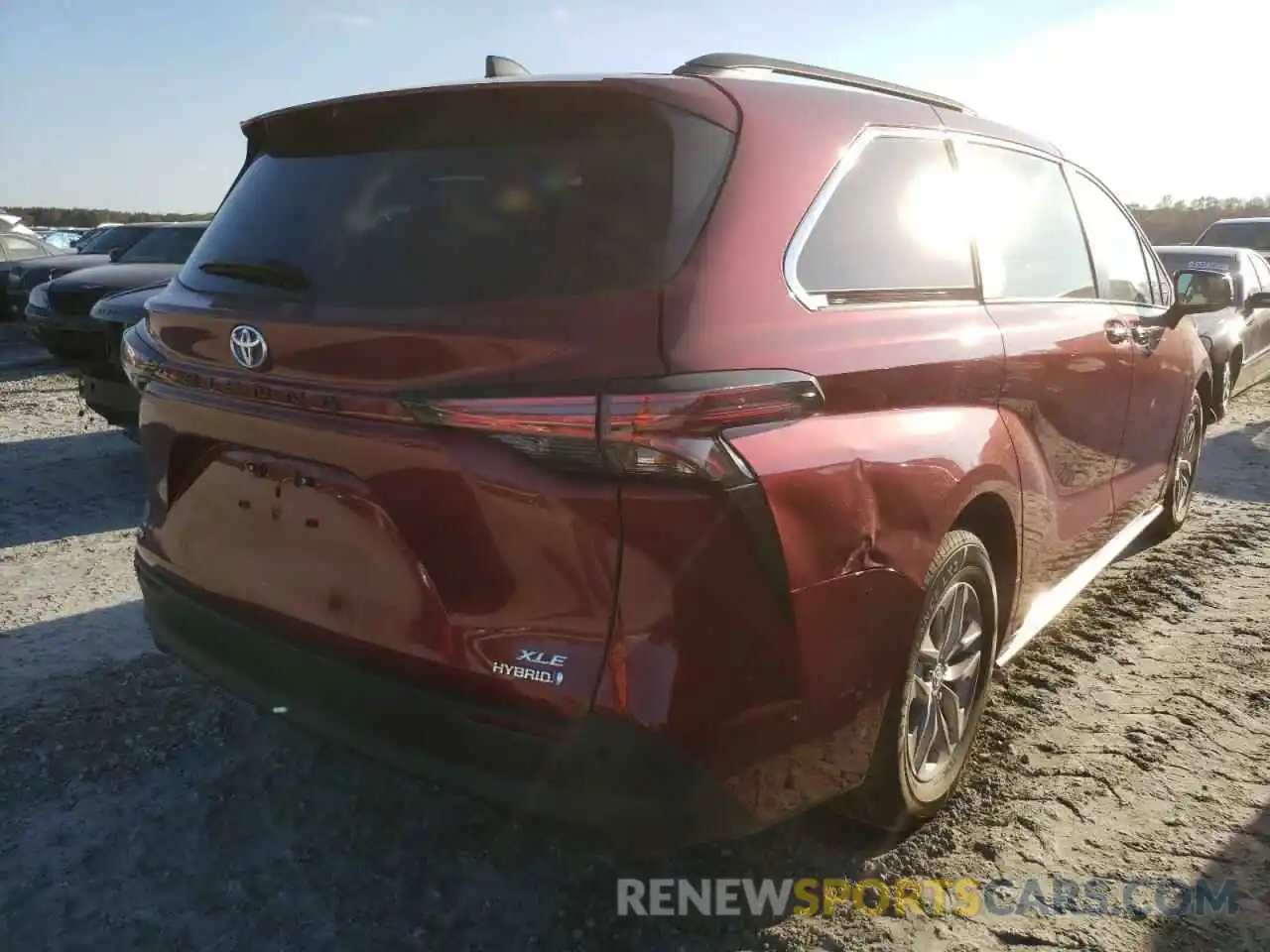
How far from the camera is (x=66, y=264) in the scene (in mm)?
12562

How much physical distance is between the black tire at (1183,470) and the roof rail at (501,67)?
11.8ft

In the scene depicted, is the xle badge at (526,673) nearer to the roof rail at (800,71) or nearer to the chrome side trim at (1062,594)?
the roof rail at (800,71)

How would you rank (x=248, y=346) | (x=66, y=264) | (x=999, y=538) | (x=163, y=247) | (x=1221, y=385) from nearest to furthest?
(x=248, y=346) → (x=999, y=538) → (x=1221, y=385) → (x=163, y=247) → (x=66, y=264)

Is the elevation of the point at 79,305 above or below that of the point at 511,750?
above

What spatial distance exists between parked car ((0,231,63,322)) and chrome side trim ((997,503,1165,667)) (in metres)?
14.6

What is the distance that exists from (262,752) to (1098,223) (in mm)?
3576

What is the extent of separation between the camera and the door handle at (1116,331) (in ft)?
11.4

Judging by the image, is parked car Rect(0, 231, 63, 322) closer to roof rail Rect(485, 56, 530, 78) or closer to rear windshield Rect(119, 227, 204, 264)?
rear windshield Rect(119, 227, 204, 264)

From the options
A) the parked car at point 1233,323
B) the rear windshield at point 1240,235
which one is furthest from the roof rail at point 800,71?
the rear windshield at point 1240,235

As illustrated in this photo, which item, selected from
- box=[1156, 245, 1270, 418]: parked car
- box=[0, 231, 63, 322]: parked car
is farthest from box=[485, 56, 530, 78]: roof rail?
box=[0, 231, 63, 322]: parked car

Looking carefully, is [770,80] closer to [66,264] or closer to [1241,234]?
[66,264]

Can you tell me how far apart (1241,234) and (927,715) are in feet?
52.0

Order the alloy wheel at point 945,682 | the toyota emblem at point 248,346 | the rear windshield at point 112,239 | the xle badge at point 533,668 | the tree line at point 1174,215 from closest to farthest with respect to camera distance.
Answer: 1. the xle badge at point 533,668
2. the toyota emblem at point 248,346
3. the alloy wheel at point 945,682
4. the rear windshield at point 112,239
5. the tree line at point 1174,215

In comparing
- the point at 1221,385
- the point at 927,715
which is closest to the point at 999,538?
the point at 927,715
